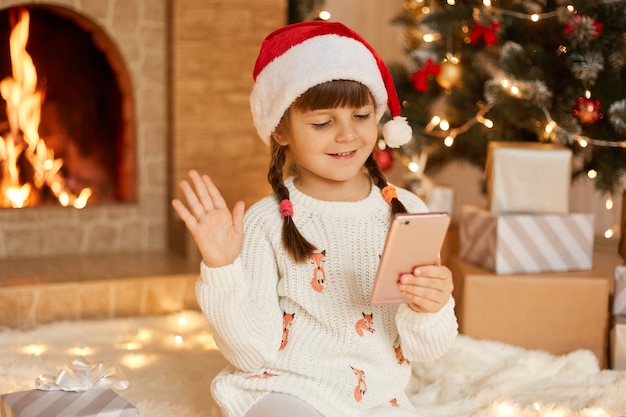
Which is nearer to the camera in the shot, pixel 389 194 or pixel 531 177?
pixel 389 194

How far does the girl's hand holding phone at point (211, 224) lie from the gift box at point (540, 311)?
89 cm

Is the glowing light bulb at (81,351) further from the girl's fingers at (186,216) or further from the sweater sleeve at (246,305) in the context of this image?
the girl's fingers at (186,216)

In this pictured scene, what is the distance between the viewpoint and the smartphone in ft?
3.85

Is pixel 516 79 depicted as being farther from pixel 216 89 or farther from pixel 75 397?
pixel 75 397

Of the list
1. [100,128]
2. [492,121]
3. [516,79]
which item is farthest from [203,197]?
[100,128]

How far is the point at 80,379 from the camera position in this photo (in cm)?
127

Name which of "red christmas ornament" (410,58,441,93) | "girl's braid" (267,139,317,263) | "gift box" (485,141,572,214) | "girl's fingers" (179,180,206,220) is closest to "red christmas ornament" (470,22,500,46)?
"red christmas ornament" (410,58,441,93)

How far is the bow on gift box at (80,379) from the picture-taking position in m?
1.26

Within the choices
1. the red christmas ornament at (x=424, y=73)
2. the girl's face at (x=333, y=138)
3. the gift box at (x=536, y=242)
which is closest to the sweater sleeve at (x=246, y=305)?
the girl's face at (x=333, y=138)

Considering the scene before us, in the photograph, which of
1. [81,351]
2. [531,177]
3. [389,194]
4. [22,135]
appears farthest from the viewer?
[22,135]

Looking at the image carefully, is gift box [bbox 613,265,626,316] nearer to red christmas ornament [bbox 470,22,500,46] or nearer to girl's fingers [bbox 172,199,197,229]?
red christmas ornament [bbox 470,22,500,46]

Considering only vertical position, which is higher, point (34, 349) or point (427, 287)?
point (427, 287)

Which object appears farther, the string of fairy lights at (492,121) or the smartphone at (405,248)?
the string of fairy lights at (492,121)

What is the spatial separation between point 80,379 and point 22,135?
157cm
